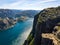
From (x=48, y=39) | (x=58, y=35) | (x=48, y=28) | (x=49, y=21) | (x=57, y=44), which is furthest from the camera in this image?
(x=49, y=21)

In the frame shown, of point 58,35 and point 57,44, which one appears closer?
point 57,44

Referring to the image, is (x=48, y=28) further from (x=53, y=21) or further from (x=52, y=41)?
(x=52, y=41)

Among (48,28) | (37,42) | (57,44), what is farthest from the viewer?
(48,28)

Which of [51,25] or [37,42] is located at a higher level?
[51,25]

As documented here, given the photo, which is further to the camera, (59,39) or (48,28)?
(48,28)

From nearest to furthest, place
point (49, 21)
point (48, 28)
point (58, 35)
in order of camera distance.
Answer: point (58, 35)
point (48, 28)
point (49, 21)

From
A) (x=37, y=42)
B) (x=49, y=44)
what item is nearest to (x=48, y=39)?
(x=49, y=44)

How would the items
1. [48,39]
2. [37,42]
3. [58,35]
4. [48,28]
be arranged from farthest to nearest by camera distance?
[48,28] < [37,42] < [58,35] < [48,39]

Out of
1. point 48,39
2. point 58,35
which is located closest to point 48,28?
point 58,35

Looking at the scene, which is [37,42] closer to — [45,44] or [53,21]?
[53,21]
